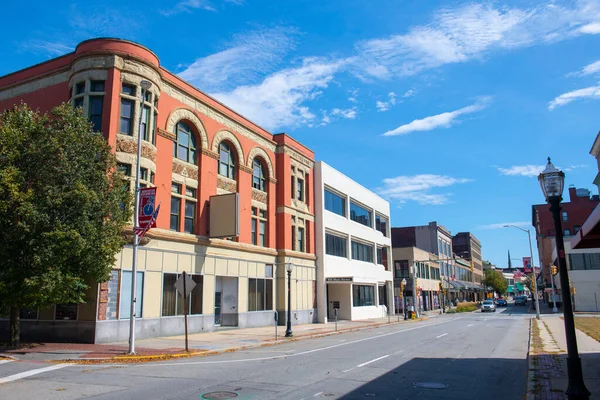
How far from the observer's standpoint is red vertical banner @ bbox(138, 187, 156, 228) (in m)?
18.2

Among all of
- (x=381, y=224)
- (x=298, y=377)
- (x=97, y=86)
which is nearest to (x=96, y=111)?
(x=97, y=86)

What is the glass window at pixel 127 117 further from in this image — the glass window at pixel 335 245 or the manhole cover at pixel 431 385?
the glass window at pixel 335 245

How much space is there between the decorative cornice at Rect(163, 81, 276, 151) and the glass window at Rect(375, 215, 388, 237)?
927 inches

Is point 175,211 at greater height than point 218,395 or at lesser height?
greater

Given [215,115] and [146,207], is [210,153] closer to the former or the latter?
[215,115]

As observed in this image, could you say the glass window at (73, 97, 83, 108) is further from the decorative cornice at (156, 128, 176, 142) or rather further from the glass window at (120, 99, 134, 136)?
the decorative cornice at (156, 128, 176, 142)

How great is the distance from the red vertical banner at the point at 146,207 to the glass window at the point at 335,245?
2557 cm

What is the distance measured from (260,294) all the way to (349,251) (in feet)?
49.2

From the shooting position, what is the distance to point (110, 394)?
10062mm

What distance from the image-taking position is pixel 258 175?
35562mm

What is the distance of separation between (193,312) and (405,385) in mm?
18097

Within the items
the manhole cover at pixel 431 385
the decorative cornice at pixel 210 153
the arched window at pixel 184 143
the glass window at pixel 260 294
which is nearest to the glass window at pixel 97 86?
the arched window at pixel 184 143

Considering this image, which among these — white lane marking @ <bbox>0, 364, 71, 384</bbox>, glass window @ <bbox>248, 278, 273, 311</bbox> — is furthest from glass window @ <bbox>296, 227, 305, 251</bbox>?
white lane marking @ <bbox>0, 364, 71, 384</bbox>

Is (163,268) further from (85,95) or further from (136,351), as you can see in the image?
(85,95)
